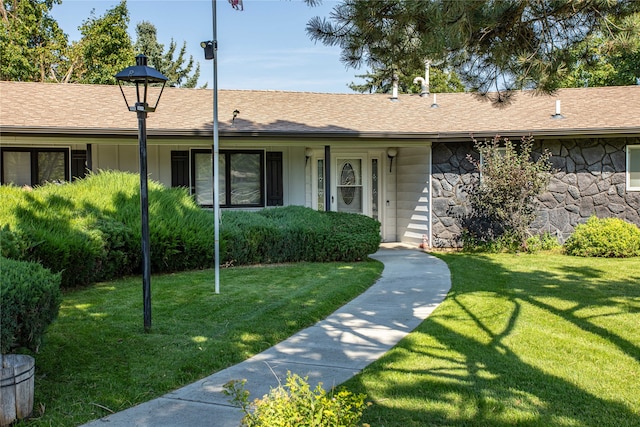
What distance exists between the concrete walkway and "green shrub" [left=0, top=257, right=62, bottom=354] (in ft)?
2.55

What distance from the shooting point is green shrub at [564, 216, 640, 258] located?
11.4 m

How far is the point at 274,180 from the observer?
1334 centimetres

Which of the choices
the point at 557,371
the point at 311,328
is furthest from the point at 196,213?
the point at 557,371

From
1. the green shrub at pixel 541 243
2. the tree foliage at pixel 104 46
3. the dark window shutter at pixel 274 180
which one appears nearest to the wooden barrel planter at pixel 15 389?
the dark window shutter at pixel 274 180

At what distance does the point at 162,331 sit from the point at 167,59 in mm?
29480

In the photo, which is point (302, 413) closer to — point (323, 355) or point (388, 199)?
point (323, 355)

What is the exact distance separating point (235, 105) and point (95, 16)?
14.2 meters

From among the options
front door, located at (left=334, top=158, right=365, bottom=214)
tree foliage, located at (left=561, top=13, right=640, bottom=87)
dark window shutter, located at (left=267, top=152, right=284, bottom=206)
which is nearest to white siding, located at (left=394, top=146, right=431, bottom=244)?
front door, located at (left=334, top=158, right=365, bottom=214)

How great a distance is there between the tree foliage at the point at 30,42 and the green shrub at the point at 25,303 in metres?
21.3

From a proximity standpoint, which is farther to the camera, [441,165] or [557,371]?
[441,165]

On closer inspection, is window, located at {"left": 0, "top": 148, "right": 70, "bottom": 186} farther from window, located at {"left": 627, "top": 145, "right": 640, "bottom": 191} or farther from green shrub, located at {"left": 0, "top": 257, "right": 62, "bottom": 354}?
window, located at {"left": 627, "top": 145, "right": 640, "bottom": 191}

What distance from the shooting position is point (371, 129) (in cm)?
1270

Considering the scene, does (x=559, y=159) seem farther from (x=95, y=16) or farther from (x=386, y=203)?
(x=95, y=16)

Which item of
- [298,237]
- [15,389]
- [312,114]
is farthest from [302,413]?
[312,114]
